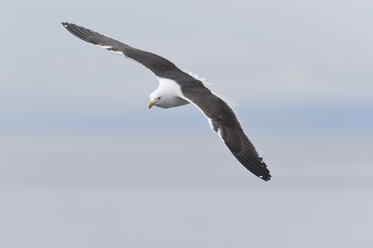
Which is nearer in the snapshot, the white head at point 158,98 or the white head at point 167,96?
the white head at point 167,96

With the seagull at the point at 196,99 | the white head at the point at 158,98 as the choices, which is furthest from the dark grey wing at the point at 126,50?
the white head at the point at 158,98

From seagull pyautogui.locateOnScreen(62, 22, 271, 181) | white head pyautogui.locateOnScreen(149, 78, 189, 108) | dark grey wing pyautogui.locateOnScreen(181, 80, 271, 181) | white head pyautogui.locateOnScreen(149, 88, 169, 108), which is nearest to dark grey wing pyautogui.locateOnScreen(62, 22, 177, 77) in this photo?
seagull pyautogui.locateOnScreen(62, 22, 271, 181)

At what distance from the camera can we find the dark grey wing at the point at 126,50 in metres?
25.8

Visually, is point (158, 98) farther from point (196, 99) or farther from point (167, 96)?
point (196, 99)

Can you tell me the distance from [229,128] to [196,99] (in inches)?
50.8

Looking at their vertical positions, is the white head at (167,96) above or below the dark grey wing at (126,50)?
below

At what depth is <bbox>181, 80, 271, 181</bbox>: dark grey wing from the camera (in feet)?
71.6

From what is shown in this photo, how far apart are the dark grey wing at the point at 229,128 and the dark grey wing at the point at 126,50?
2348 millimetres

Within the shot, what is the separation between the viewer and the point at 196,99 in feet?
75.8

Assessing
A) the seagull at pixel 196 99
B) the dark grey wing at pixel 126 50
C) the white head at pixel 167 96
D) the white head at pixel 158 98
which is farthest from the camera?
the dark grey wing at pixel 126 50

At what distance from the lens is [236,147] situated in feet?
72.7

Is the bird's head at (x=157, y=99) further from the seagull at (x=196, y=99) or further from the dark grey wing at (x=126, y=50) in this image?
the dark grey wing at (x=126, y=50)

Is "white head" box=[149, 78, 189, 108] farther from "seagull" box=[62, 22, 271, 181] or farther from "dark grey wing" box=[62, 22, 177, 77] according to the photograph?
"dark grey wing" box=[62, 22, 177, 77]

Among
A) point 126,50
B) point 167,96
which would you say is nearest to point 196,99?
point 167,96
